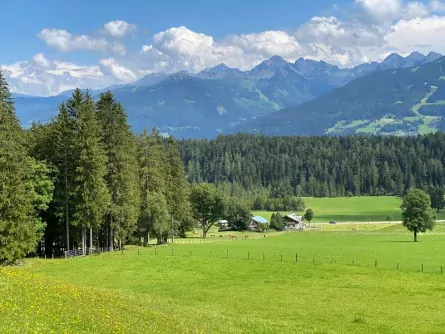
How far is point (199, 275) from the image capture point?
48.0 meters

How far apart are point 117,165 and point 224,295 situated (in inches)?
1382

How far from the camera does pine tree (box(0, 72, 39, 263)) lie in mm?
46688

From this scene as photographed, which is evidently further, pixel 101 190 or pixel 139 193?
pixel 139 193

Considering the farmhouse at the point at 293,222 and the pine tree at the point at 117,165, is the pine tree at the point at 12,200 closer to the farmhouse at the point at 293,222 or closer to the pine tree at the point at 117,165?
the pine tree at the point at 117,165

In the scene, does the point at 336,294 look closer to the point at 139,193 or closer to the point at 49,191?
the point at 49,191

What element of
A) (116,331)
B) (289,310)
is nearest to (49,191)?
(289,310)

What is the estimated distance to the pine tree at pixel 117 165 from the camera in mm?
66562

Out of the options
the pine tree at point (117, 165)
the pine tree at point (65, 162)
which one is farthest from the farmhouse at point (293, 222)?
the pine tree at point (65, 162)

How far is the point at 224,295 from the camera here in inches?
1503

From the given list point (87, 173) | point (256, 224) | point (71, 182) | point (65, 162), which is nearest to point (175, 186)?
point (71, 182)

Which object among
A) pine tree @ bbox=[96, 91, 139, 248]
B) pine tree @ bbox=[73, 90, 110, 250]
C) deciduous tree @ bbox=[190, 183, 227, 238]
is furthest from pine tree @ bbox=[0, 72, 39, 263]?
deciduous tree @ bbox=[190, 183, 227, 238]

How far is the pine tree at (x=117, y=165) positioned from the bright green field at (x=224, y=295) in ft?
19.5

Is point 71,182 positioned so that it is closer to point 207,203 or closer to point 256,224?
point 207,203

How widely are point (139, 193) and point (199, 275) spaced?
1253 inches
